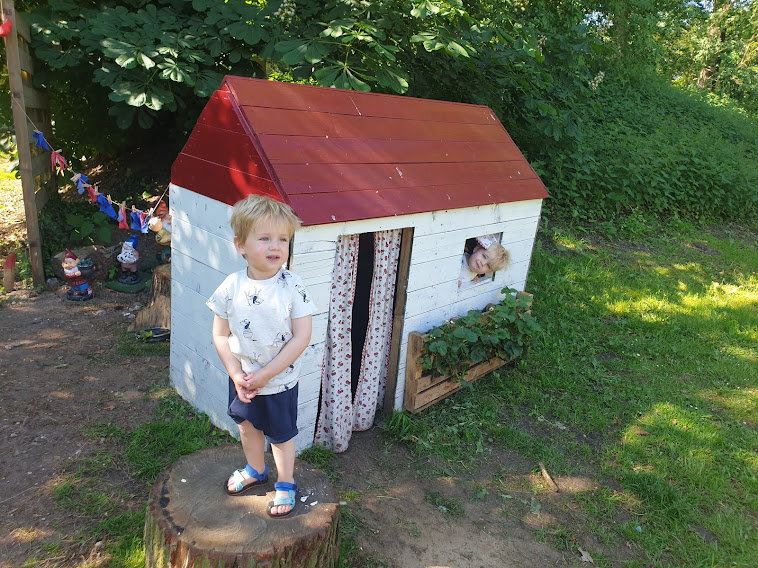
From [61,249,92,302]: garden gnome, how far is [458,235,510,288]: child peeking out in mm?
4053

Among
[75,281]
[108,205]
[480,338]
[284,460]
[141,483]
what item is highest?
[108,205]

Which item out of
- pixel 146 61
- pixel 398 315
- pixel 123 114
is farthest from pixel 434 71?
pixel 398 315

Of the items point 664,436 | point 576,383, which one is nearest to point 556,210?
point 576,383

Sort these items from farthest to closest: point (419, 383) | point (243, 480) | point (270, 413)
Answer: point (419, 383) → point (243, 480) → point (270, 413)

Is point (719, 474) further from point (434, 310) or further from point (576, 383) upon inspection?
point (434, 310)

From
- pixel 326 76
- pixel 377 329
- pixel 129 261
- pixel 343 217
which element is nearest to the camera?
pixel 343 217

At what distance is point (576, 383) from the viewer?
530cm

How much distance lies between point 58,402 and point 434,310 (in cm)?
300

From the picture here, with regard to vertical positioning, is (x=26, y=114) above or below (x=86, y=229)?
above

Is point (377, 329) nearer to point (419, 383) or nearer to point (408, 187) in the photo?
point (419, 383)

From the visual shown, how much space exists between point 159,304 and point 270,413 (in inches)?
125

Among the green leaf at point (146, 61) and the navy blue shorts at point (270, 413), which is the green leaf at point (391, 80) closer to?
the green leaf at point (146, 61)

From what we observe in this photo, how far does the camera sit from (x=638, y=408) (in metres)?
4.93

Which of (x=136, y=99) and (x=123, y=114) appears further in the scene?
(x=123, y=114)
